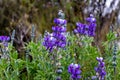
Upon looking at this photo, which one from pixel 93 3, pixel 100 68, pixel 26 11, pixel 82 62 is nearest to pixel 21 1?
pixel 26 11

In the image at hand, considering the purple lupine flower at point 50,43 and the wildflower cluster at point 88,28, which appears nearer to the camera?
the purple lupine flower at point 50,43

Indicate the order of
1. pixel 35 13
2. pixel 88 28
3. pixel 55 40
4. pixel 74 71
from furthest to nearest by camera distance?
pixel 35 13, pixel 88 28, pixel 55 40, pixel 74 71

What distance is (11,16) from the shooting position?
22.3ft

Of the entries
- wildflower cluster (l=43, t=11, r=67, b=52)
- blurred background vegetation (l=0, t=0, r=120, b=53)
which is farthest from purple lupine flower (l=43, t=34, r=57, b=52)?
blurred background vegetation (l=0, t=0, r=120, b=53)

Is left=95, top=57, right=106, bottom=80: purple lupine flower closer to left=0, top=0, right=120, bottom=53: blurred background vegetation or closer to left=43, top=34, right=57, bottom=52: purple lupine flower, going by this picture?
left=43, top=34, right=57, bottom=52: purple lupine flower

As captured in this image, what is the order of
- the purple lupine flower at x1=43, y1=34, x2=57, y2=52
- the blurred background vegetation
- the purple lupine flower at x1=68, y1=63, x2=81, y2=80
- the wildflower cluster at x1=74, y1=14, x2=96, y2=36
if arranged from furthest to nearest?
1. the blurred background vegetation
2. the wildflower cluster at x1=74, y1=14, x2=96, y2=36
3. the purple lupine flower at x1=43, y1=34, x2=57, y2=52
4. the purple lupine flower at x1=68, y1=63, x2=81, y2=80

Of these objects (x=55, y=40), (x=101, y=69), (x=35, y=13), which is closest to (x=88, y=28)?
(x=55, y=40)

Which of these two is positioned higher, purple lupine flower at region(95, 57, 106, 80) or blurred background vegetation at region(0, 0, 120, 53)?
blurred background vegetation at region(0, 0, 120, 53)

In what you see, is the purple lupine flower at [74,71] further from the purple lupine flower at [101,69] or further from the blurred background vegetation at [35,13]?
the blurred background vegetation at [35,13]

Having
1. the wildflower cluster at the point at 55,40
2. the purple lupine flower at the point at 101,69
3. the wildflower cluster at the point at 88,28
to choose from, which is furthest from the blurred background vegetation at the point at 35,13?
the purple lupine flower at the point at 101,69

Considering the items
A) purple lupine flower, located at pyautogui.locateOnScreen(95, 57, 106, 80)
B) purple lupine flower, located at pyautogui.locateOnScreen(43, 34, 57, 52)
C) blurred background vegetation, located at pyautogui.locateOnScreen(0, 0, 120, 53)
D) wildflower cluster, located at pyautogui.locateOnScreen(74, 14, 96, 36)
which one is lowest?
purple lupine flower, located at pyautogui.locateOnScreen(95, 57, 106, 80)

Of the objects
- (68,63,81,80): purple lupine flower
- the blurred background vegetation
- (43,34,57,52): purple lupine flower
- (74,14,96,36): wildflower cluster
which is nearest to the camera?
(68,63,81,80): purple lupine flower

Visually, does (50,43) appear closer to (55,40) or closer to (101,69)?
(55,40)

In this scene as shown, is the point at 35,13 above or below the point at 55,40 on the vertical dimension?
above
